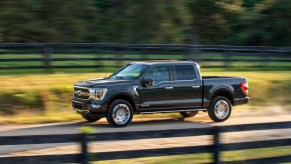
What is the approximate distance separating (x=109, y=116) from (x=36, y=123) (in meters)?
2.31

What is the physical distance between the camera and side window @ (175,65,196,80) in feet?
48.4

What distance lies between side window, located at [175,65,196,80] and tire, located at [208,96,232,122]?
39.0 inches

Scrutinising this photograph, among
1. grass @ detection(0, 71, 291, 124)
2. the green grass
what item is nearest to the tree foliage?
the green grass

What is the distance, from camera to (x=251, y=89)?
2014 centimetres

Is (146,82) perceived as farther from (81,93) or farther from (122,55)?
(122,55)

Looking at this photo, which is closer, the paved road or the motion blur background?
the paved road

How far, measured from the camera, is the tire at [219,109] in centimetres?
1505

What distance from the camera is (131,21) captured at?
120 feet

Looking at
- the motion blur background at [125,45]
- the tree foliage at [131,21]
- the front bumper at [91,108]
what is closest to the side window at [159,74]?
the front bumper at [91,108]

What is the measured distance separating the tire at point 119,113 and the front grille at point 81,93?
2.31 feet

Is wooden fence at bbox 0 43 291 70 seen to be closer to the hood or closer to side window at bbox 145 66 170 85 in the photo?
the hood

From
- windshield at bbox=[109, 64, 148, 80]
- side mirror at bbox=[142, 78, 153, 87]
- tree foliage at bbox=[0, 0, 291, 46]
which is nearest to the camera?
side mirror at bbox=[142, 78, 153, 87]

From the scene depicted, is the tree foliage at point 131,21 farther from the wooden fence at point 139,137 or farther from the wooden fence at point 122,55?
the wooden fence at point 139,137

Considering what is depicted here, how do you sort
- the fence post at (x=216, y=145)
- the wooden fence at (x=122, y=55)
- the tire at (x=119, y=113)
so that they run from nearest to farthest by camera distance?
the fence post at (x=216, y=145)
the tire at (x=119, y=113)
the wooden fence at (x=122, y=55)
